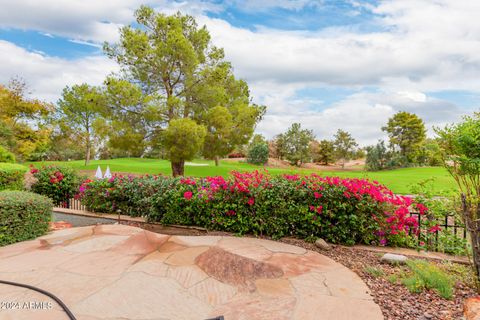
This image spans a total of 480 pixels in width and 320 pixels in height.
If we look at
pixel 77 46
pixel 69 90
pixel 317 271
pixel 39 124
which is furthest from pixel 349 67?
pixel 69 90

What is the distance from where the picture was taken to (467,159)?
2.37 metres

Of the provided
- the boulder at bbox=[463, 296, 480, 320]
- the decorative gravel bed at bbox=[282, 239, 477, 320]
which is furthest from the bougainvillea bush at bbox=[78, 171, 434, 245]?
the boulder at bbox=[463, 296, 480, 320]

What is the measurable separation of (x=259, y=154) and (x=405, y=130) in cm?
1553

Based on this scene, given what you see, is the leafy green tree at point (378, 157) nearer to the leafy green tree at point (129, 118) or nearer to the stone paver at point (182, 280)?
the leafy green tree at point (129, 118)

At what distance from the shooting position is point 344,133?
28.2 meters

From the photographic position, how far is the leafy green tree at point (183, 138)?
10.0 meters

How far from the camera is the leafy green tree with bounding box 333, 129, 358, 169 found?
2819cm

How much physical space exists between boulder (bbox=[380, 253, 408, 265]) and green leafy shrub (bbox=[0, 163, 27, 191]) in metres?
8.16

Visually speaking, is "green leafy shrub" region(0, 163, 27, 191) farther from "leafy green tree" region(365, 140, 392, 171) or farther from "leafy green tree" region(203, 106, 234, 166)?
"leafy green tree" region(365, 140, 392, 171)

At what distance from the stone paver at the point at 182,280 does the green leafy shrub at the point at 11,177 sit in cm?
398

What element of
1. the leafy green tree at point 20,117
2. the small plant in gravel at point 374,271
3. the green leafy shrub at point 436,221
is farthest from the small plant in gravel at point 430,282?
the leafy green tree at point 20,117

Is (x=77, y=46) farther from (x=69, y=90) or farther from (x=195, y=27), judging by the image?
(x=69, y=90)

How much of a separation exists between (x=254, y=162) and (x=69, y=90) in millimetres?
17317

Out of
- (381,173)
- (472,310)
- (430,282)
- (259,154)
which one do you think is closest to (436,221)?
(430,282)
